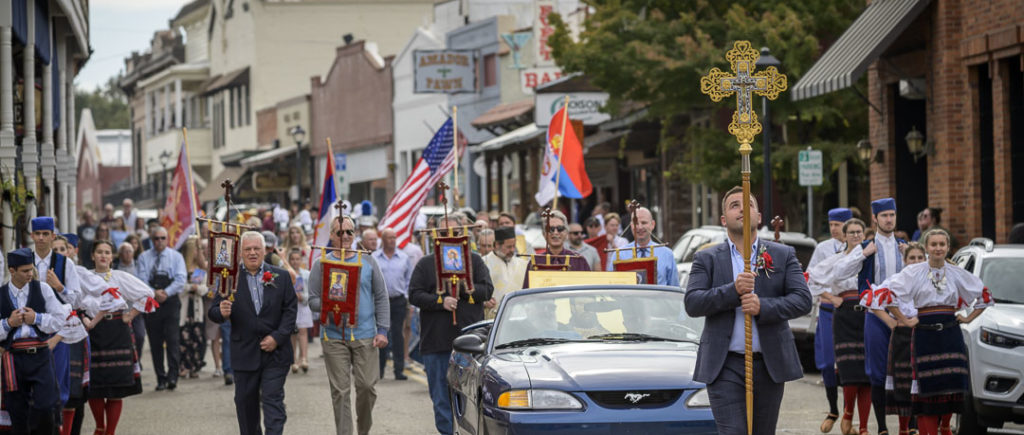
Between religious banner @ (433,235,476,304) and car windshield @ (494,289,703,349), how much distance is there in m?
2.41

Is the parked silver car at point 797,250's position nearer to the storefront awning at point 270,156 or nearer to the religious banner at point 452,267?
the religious banner at point 452,267

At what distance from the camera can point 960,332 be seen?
1209 centimetres

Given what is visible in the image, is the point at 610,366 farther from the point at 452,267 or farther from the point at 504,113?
the point at 504,113

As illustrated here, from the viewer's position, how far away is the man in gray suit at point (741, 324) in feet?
26.9

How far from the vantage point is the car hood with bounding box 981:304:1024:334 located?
12.7 metres

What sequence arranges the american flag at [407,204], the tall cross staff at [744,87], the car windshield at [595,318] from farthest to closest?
the american flag at [407,204] → the car windshield at [595,318] → the tall cross staff at [744,87]

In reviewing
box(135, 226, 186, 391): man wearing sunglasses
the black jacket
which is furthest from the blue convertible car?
box(135, 226, 186, 391): man wearing sunglasses

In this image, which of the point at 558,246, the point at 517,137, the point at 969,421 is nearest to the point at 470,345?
the point at 558,246

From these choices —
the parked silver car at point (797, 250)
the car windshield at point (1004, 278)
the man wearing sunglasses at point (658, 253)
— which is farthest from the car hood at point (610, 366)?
the parked silver car at point (797, 250)

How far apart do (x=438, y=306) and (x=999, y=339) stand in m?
4.47

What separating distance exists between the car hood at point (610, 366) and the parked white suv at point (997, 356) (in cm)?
345

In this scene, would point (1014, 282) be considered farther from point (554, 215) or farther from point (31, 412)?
point (31, 412)

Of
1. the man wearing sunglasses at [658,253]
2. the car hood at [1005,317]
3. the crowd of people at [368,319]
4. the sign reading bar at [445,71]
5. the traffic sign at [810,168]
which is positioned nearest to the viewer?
the crowd of people at [368,319]

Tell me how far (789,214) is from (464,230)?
52.9ft
